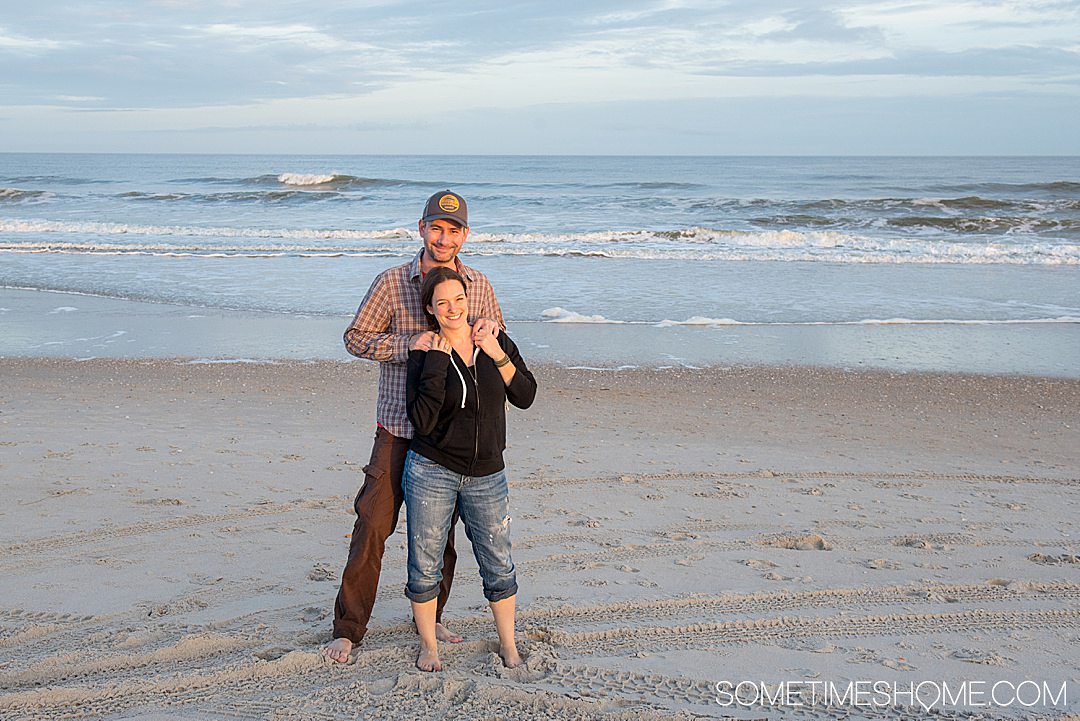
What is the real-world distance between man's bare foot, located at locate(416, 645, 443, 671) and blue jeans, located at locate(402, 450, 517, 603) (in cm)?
22

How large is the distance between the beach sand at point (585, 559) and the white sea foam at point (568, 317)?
3.86 metres

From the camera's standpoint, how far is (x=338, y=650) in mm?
3650

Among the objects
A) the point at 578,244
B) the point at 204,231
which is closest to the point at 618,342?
the point at 578,244

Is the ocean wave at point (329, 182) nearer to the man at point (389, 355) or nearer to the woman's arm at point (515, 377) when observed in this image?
the man at point (389, 355)

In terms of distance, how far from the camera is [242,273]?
16.4m

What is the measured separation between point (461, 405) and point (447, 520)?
46 cm

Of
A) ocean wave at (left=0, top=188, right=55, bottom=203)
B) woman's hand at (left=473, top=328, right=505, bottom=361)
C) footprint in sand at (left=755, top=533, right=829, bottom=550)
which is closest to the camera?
woman's hand at (left=473, top=328, right=505, bottom=361)

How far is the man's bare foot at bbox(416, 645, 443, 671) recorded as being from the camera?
3564 mm

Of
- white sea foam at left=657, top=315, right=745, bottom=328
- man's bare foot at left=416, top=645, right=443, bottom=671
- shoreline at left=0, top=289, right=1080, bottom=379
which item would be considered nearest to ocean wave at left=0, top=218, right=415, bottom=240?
shoreline at left=0, top=289, right=1080, bottom=379

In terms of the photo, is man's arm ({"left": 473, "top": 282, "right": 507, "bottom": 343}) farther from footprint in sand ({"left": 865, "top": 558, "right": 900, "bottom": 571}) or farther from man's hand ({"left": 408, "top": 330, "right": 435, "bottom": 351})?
Answer: footprint in sand ({"left": 865, "top": 558, "right": 900, "bottom": 571})

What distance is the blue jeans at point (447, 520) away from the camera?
3439mm

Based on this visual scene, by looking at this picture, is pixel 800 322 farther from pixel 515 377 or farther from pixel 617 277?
pixel 515 377

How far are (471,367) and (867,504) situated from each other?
324 cm

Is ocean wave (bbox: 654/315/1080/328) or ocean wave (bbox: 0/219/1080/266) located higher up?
ocean wave (bbox: 0/219/1080/266)
